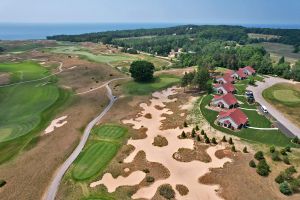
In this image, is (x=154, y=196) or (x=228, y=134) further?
(x=228, y=134)

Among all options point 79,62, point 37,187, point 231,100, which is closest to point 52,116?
point 37,187

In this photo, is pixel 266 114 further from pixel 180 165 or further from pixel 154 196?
pixel 154 196

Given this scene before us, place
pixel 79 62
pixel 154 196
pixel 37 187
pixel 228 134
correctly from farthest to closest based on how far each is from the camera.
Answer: pixel 79 62, pixel 228 134, pixel 37 187, pixel 154 196

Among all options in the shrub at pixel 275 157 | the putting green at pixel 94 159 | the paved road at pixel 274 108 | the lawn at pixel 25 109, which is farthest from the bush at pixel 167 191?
the paved road at pixel 274 108

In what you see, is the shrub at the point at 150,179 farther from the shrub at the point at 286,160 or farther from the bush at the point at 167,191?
the shrub at the point at 286,160

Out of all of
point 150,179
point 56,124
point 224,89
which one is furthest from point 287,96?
point 56,124

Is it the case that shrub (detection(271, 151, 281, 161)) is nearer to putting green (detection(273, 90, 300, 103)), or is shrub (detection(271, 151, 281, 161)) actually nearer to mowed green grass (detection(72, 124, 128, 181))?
mowed green grass (detection(72, 124, 128, 181))
